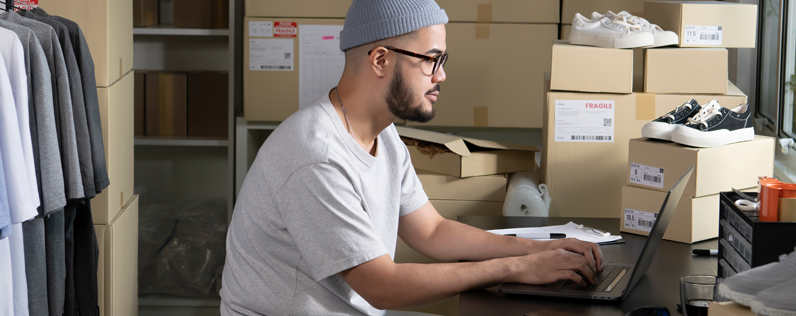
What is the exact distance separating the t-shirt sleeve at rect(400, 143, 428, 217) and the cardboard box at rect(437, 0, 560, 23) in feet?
Answer: 3.89

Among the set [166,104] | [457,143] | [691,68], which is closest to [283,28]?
[166,104]

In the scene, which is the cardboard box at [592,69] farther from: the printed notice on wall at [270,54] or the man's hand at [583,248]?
the printed notice on wall at [270,54]

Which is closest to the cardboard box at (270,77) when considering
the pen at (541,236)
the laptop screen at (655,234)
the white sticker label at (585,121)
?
the white sticker label at (585,121)

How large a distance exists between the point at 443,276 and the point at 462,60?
1542 millimetres

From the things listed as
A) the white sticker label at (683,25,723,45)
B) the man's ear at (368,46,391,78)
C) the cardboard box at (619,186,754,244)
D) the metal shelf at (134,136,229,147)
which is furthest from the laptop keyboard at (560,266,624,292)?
the metal shelf at (134,136,229,147)

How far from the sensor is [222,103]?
2.90 meters

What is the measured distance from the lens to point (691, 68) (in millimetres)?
1878

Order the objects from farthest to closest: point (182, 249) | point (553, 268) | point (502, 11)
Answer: point (182, 249) < point (502, 11) < point (553, 268)

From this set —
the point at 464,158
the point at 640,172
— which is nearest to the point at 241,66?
the point at 464,158

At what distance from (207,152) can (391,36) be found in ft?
7.58

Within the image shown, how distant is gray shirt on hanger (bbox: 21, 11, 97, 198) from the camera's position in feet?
5.64

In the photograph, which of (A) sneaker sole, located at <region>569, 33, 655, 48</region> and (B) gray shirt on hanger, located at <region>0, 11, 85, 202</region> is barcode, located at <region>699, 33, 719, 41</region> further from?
(B) gray shirt on hanger, located at <region>0, 11, 85, 202</region>

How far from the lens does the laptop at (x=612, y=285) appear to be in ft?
3.75

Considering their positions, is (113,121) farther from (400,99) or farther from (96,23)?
(400,99)
